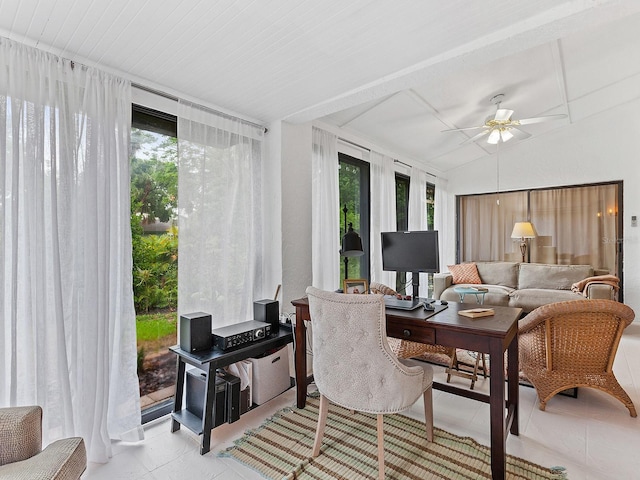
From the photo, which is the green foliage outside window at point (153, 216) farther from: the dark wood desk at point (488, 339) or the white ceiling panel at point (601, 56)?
the white ceiling panel at point (601, 56)

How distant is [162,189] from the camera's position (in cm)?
246

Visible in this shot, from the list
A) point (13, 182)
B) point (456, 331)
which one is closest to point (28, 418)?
point (13, 182)

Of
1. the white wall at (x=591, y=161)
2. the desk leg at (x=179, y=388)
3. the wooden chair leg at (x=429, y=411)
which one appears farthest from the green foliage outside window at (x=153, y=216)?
the white wall at (x=591, y=161)

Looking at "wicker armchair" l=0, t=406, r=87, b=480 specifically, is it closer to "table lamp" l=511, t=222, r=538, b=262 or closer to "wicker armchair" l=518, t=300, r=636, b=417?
"wicker armchair" l=518, t=300, r=636, b=417

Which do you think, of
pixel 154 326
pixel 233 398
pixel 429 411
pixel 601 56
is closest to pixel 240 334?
pixel 233 398

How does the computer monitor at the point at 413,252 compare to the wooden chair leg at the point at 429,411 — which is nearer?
the wooden chair leg at the point at 429,411

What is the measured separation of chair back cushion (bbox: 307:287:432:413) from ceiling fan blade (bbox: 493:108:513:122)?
315cm

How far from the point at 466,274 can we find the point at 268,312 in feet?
13.4

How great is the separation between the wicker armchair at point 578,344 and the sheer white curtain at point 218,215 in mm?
2158

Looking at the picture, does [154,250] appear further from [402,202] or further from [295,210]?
[402,202]

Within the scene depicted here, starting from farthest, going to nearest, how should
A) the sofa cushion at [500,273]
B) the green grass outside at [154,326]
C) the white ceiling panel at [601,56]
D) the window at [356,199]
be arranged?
the sofa cushion at [500,273] < the window at [356,199] < the white ceiling panel at [601,56] < the green grass outside at [154,326]

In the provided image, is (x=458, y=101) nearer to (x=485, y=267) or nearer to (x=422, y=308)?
(x=422, y=308)

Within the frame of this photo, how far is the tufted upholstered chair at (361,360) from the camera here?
1.65m

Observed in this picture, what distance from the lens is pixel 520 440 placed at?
2.09 m
